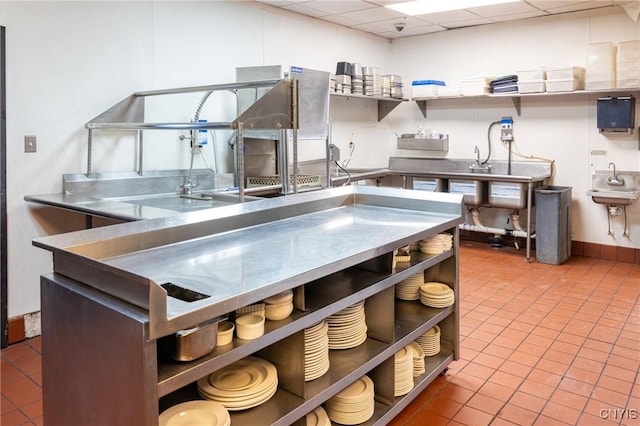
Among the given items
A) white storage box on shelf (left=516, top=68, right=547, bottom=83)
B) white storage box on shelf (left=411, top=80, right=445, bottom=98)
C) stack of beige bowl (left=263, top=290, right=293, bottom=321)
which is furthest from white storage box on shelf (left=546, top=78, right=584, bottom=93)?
stack of beige bowl (left=263, top=290, right=293, bottom=321)

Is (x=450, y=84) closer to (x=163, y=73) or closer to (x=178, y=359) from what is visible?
(x=163, y=73)

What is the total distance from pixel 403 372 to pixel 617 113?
4.27 metres

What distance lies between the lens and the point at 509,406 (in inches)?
105

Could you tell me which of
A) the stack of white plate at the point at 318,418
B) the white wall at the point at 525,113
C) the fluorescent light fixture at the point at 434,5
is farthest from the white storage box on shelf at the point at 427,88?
the stack of white plate at the point at 318,418

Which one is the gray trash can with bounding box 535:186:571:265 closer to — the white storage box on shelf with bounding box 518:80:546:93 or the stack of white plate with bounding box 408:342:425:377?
the white storage box on shelf with bounding box 518:80:546:93

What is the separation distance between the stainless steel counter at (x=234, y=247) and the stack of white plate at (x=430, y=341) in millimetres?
666

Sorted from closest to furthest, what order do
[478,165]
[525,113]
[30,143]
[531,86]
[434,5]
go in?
1. [30,143]
2. [434,5]
3. [531,86]
4. [525,113]
5. [478,165]

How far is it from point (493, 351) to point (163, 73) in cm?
341

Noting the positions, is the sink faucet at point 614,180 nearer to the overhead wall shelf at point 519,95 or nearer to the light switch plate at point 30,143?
the overhead wall shelf at point 519,95

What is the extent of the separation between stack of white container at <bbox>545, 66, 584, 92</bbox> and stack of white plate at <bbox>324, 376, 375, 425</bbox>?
181 inches

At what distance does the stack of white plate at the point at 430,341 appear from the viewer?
290 cm

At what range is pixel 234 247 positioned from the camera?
6.98 feet

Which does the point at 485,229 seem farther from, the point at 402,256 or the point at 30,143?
the point at 30,143

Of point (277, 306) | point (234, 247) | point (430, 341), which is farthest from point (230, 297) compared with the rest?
point (430, 341)
